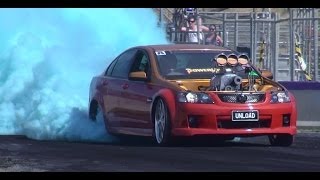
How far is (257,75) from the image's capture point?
43.1 feet

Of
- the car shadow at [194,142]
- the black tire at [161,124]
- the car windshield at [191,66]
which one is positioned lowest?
the car shadow at [194,142]

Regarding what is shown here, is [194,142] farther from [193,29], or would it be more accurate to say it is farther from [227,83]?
[193,29]

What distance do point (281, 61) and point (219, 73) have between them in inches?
407

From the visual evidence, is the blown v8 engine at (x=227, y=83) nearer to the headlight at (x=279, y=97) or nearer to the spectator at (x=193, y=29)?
the headlight at (x=279, y=97)

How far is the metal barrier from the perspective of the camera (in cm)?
2080

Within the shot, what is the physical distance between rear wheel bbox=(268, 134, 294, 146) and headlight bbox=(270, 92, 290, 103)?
1.46 feet

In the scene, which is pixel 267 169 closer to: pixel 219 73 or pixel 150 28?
pixel 219 73

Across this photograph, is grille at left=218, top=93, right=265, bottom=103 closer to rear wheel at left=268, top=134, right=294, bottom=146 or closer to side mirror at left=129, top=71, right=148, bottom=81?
rear wheel at left=268, top=134, right=294, bottom=146

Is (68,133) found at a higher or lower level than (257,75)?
lower

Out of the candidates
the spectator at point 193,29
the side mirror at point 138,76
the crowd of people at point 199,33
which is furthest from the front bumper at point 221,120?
the spectator at point 193,29

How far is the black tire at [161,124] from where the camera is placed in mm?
12375

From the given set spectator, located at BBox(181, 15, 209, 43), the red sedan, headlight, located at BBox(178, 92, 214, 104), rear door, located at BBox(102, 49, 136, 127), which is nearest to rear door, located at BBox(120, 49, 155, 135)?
the red sedan
